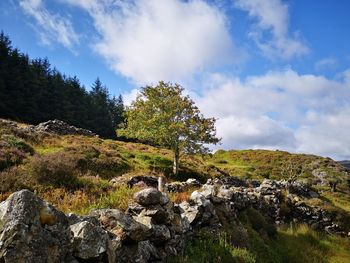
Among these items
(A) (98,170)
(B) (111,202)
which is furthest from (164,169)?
(B) (111,202)

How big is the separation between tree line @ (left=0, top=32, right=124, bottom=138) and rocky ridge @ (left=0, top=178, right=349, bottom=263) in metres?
58.3

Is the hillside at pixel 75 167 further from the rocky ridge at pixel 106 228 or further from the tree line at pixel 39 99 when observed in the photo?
the tree line at pixel 39 99

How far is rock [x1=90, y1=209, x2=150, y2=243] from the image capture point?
22.4 feet

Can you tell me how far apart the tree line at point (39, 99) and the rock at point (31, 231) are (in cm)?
6224

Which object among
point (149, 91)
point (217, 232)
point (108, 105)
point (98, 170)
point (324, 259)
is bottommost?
point (324, 259)

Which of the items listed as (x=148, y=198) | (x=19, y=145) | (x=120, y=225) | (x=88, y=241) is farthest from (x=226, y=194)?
(x=19, y=145)

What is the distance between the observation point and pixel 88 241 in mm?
5461

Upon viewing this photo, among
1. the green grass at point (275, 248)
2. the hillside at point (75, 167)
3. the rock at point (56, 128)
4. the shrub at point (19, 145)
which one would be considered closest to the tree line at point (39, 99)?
the rock at point (56, 128)

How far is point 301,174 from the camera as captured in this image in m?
59.5

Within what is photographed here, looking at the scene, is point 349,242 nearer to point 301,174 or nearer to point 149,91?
point 149,91

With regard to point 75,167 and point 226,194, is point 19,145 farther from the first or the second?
point 226,194

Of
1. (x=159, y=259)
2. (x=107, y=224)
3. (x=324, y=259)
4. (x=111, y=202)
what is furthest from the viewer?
(x=324, y=259)

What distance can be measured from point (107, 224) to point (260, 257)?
22.1ft

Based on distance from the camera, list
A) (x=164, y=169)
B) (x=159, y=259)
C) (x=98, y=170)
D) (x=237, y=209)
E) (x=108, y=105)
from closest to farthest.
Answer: (x=159, y=259) → (x=237, y=209) → (x=98, y=170) → (x=164, y=169) → (x=108, y=105)
